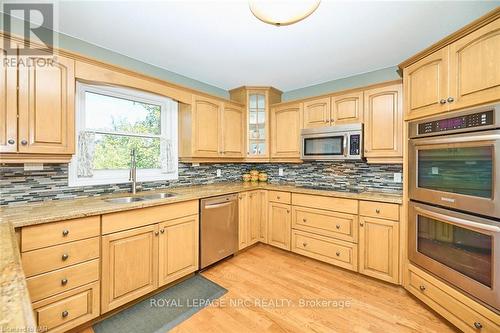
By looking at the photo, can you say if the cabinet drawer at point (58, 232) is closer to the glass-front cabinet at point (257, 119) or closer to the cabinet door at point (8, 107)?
the cabinet door at point (8, 107)

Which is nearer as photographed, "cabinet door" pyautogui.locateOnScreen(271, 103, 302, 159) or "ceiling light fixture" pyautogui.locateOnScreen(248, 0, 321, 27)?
"ceiling light fixture" pyautogui.locateOnScreen(248, 0, 321, 27)

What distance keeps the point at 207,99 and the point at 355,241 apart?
2491mm

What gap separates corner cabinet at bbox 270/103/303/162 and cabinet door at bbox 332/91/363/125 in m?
0.49

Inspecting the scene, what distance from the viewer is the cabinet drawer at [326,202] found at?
2.45 metres

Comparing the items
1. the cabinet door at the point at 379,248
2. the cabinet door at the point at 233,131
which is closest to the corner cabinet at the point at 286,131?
the cabinet door at the point at 233,131

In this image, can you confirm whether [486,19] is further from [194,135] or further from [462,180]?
[194,135]

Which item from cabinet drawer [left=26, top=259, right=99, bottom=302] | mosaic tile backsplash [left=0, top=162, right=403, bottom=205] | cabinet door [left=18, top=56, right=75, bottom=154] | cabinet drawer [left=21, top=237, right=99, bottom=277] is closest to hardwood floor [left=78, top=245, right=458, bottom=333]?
cabinet drawer [left=26, top=259, right=99, bottom=302]

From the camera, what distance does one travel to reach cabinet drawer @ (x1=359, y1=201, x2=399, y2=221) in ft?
7.17

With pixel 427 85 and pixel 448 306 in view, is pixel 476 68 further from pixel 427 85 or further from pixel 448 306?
pixel 448 306

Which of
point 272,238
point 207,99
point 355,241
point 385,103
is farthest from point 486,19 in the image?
point 272,238

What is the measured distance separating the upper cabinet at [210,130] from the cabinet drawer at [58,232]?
54.1 inches

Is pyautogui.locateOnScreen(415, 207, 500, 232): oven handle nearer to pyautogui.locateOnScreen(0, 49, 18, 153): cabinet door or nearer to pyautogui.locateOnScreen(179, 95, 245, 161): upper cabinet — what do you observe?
pyautogui.locateOnScreen(179, 95, 245, 161): upper cabinet

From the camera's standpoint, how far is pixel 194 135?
2.81 meters

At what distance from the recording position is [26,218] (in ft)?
4.52
